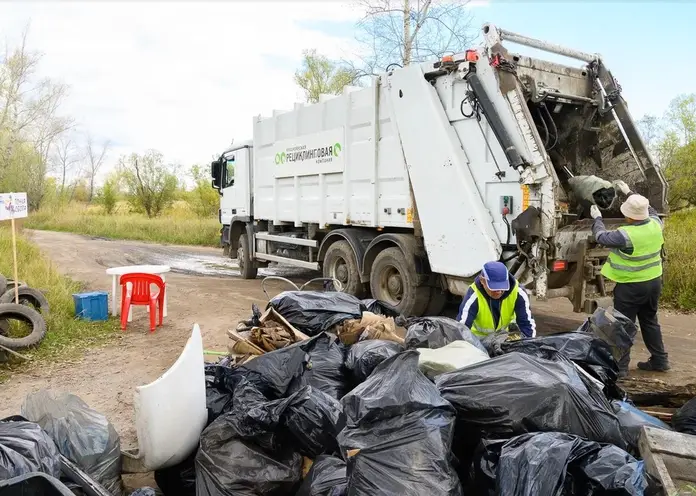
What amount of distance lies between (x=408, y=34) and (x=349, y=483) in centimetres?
1367

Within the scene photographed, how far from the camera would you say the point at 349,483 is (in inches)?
81.6

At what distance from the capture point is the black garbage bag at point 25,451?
2.04 m

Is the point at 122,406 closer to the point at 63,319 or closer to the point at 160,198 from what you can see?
the point at 63,319

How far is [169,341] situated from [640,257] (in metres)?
4.48

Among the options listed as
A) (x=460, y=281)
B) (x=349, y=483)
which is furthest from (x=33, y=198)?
(x=349, y=483)

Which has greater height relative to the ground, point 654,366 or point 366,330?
point 366,330

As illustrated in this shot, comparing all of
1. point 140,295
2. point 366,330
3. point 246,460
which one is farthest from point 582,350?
point 140,295

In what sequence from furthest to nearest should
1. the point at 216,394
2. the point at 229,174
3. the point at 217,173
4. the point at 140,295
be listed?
the point at 217,173
the point at 229,174
the point at 140,295
the point at 216,394

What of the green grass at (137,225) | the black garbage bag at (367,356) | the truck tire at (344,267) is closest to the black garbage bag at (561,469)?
the black garbage bag at (367,356)

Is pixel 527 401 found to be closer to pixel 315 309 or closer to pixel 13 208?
pixel 315 309

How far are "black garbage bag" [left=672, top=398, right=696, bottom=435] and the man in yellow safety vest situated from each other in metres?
2.02

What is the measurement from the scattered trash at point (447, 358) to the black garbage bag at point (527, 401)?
22 cm

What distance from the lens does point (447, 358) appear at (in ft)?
9.07

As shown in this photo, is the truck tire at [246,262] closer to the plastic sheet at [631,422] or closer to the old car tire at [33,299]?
the old car tire at [33,299]
